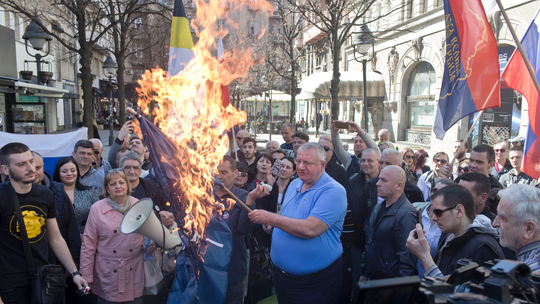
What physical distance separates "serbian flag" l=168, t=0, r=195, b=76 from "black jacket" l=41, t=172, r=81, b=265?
14.9 ft

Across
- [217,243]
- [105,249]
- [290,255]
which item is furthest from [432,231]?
[105,249]

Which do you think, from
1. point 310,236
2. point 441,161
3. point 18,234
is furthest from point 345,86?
point 18,234

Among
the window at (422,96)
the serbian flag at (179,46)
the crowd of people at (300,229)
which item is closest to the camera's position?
the crowd of people at (300,229)

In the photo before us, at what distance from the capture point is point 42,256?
3340 mm

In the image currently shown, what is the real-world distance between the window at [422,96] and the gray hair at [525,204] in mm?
18776

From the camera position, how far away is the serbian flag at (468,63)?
4.86 meters

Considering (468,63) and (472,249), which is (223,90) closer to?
(468,63)

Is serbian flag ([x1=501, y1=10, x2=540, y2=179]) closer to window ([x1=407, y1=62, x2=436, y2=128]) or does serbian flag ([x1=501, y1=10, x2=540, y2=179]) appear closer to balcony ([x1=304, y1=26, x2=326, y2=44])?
window ([x1=407, y1=62, x2=436, y2=128])

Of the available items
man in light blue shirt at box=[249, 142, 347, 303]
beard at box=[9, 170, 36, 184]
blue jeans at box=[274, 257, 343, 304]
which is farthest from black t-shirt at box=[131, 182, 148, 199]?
blue jeans at box=[274, 257, 343, 304]

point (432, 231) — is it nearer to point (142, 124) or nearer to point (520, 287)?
point (520, 287)

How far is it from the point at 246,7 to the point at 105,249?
5506 centimetres

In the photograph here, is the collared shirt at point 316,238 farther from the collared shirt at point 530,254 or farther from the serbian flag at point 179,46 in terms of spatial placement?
the serbian flag at point 179,46

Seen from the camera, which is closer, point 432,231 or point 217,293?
point 217,293

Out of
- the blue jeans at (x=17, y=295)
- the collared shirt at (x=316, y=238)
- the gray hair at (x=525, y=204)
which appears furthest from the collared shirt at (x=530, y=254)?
the blue jeans at (x=17, y=295)
